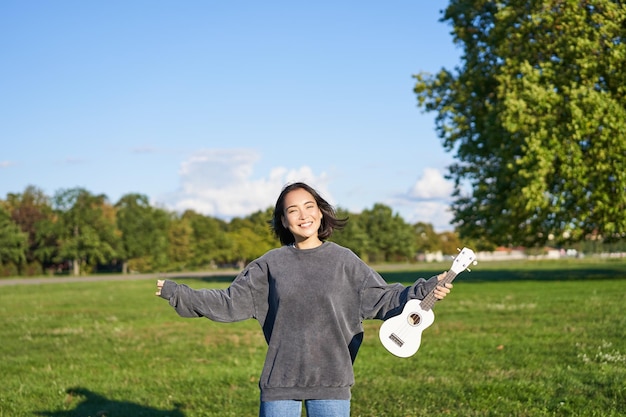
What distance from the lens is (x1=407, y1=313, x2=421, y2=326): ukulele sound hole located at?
4.96 metres

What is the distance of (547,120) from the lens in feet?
94.0

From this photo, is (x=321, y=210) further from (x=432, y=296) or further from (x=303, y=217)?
(x=432, y=296)

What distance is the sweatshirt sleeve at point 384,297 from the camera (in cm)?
502

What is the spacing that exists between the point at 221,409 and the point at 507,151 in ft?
77.1

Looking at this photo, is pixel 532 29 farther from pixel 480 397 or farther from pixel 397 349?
pixel 397 349

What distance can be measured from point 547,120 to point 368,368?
1990cm

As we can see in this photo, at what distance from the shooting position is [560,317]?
58.9 ft

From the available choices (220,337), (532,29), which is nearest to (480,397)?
(220,337)

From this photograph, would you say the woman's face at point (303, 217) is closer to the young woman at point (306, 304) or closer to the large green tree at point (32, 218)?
the young woman at point (306, 304)

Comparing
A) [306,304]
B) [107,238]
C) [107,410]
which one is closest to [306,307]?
[306,304]

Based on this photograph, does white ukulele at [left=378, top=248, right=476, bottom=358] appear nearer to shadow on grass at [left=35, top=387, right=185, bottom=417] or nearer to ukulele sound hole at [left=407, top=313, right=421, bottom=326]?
ukulele sound hole at [left=407, top=313, right=421, bottom=326]

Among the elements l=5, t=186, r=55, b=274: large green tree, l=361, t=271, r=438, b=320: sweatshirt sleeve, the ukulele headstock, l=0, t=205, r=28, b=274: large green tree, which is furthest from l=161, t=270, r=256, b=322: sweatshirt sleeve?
l=5, t=186, r=55, b=274: large green tree

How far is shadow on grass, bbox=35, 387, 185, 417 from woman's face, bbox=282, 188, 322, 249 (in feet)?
14.1

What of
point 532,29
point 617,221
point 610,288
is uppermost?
point 532,29
